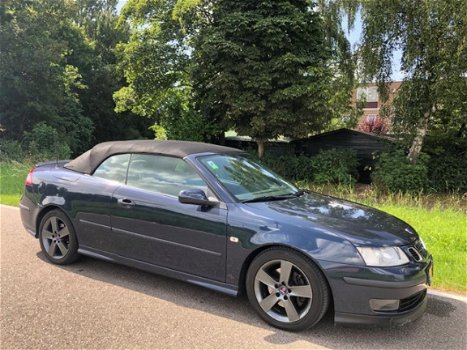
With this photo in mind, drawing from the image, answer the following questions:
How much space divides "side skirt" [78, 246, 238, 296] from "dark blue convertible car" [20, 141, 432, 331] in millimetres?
11

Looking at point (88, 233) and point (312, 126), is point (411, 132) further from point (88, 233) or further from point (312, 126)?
point (88, 233)

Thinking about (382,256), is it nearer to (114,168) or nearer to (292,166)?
(114,168)

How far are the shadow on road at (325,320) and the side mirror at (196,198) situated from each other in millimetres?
981

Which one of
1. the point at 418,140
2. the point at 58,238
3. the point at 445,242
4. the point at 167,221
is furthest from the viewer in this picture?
the point at 418,140

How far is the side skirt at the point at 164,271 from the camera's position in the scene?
409 cm

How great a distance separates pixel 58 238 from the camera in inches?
208

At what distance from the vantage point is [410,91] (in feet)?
49.6

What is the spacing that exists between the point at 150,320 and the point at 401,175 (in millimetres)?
13068

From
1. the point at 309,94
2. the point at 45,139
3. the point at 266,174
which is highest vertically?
the point at 309,94

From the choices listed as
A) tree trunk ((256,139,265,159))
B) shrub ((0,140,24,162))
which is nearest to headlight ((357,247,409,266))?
tree trunk ((256,139,265,159))

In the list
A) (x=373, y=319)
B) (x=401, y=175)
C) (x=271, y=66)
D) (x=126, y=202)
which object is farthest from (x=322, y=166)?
(x=373, y=319)

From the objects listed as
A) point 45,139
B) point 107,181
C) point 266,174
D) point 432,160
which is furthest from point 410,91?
point 45,139

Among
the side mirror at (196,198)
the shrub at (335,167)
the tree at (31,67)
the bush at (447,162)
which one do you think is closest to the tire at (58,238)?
the side mirror at (196,198)

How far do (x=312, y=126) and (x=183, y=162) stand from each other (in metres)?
13.7
